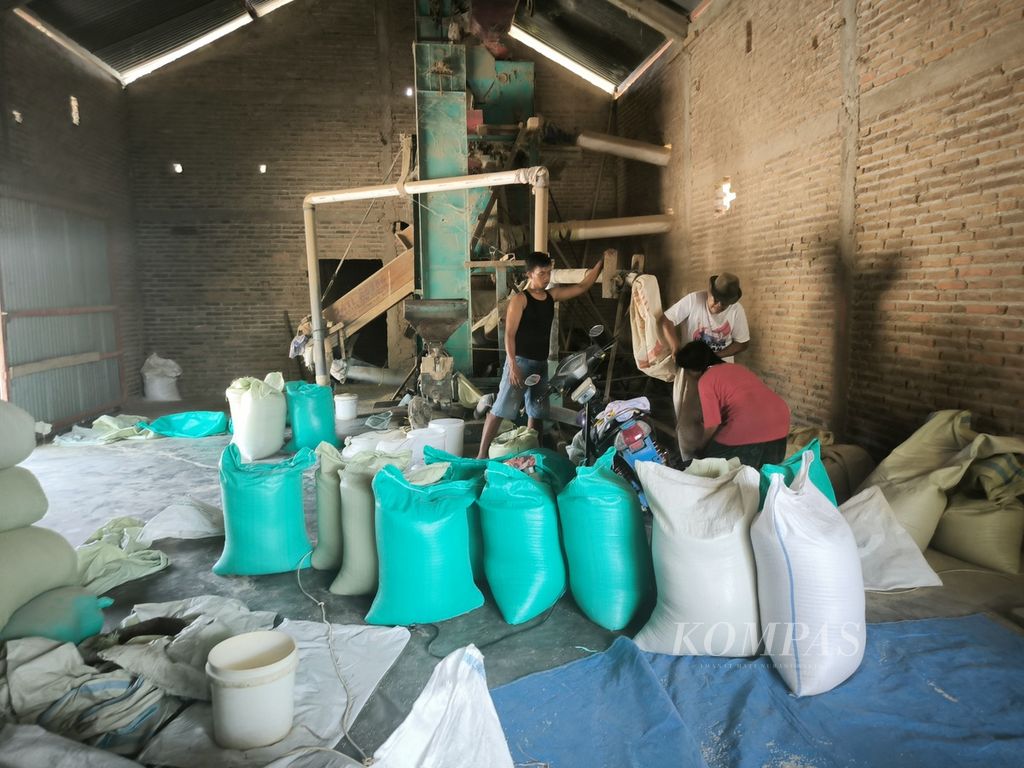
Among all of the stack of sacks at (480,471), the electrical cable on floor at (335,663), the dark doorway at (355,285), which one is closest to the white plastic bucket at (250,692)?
the electrical cable on floor at (335,663)

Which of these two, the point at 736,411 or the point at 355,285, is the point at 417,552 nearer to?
the point at 736,411

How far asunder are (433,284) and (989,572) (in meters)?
5.13

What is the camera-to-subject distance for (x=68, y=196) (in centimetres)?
762

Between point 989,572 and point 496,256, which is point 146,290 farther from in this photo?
point 989,572

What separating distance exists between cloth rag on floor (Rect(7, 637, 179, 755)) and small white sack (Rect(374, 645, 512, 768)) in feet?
2.88

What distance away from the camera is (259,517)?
3098 mm

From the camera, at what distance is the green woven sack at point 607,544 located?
2537 millimetres

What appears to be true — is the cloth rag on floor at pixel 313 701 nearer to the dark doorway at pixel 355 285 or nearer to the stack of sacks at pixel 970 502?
the stack of sacks at pixel 970 502

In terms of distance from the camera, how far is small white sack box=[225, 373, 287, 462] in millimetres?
5242

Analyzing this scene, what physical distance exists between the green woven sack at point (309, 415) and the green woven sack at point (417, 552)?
3076 mm

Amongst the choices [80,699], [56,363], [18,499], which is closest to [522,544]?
[80,699]

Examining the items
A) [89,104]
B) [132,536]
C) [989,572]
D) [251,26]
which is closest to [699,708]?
[989,572]

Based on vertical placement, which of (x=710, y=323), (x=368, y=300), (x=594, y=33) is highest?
(x=594, y=33)

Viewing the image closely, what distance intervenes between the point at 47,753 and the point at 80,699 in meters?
0.45
